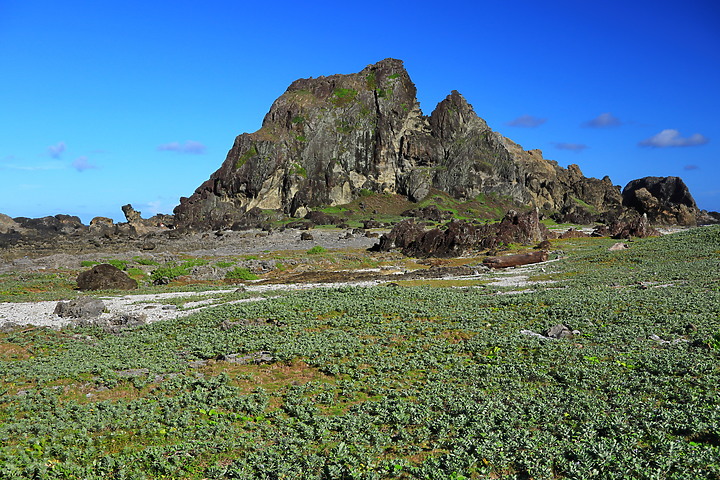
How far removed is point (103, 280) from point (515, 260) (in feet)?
137

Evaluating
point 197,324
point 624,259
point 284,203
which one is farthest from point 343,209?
point 197,324

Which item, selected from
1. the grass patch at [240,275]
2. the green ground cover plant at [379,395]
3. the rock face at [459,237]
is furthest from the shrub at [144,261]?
the green ground cover plant at [379,395]

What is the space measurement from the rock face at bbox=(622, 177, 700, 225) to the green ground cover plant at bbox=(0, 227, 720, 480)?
130607 millimetres

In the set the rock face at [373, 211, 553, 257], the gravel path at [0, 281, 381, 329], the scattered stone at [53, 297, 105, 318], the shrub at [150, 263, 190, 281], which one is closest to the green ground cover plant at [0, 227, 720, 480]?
the gravel path at [0, 281, 381, 329]

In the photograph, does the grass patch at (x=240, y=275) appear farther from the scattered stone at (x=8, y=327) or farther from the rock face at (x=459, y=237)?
the rock face at (x=459, y=237)

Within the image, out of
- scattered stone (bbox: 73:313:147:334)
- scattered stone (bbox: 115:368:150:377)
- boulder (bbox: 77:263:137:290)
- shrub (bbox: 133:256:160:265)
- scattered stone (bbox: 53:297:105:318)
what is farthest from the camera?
shrub (bbox: 133:256:160:265)

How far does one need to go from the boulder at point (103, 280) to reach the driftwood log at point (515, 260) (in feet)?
120

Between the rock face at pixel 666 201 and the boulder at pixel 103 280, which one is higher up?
the rock face at pixel 666 201

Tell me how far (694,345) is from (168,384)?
60.4 ft

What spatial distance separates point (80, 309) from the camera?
2772 cm

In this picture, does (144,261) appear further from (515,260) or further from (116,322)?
(515,260)

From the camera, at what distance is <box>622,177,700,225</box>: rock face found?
13725 cm

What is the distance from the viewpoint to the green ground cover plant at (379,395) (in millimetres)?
10789

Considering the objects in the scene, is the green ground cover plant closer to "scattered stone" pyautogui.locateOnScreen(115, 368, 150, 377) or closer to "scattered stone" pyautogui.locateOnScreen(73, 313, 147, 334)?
"scattered stone" pyautogui.locateOnScreen(115, 368, 150, 377)
